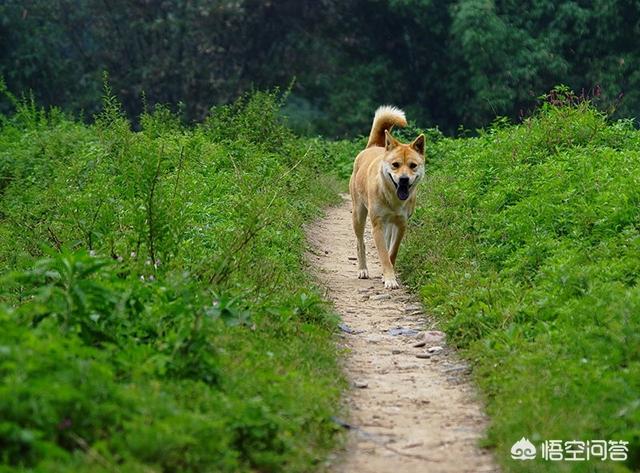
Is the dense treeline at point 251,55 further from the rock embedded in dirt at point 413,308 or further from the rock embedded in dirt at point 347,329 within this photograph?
the rock embedded in dirt at point 347,329

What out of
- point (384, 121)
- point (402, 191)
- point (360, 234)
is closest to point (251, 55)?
point (384, 121)

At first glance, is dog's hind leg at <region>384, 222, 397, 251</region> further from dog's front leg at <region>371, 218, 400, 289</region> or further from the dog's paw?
the dog's paw

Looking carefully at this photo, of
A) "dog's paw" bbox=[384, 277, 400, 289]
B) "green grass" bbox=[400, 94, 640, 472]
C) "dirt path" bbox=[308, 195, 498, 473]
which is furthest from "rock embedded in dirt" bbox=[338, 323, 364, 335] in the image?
"dog's paw" bbox=[384, 277, 400, 289]

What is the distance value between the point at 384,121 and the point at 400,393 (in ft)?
18.4

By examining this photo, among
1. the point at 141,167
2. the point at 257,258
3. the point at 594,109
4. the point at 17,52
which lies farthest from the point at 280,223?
the point at 17,52

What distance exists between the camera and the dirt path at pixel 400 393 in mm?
5137

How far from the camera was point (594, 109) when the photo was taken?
13133mm

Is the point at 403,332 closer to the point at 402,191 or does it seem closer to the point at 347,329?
the point at 347,329

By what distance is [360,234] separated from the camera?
34.7 feet

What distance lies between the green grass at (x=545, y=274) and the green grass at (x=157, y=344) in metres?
1.11

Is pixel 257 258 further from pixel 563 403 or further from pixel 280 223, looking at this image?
pixel 563 403

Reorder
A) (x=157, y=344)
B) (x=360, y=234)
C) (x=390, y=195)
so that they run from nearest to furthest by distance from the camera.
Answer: (x=157, y=344) < (x=390, y=195) < (x=360, y=234)

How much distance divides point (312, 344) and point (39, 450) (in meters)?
2.87

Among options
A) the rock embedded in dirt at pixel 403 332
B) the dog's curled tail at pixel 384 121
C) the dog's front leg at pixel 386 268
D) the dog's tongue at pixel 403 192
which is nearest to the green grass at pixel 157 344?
the rock embedded in dirt at pixel 403 332
